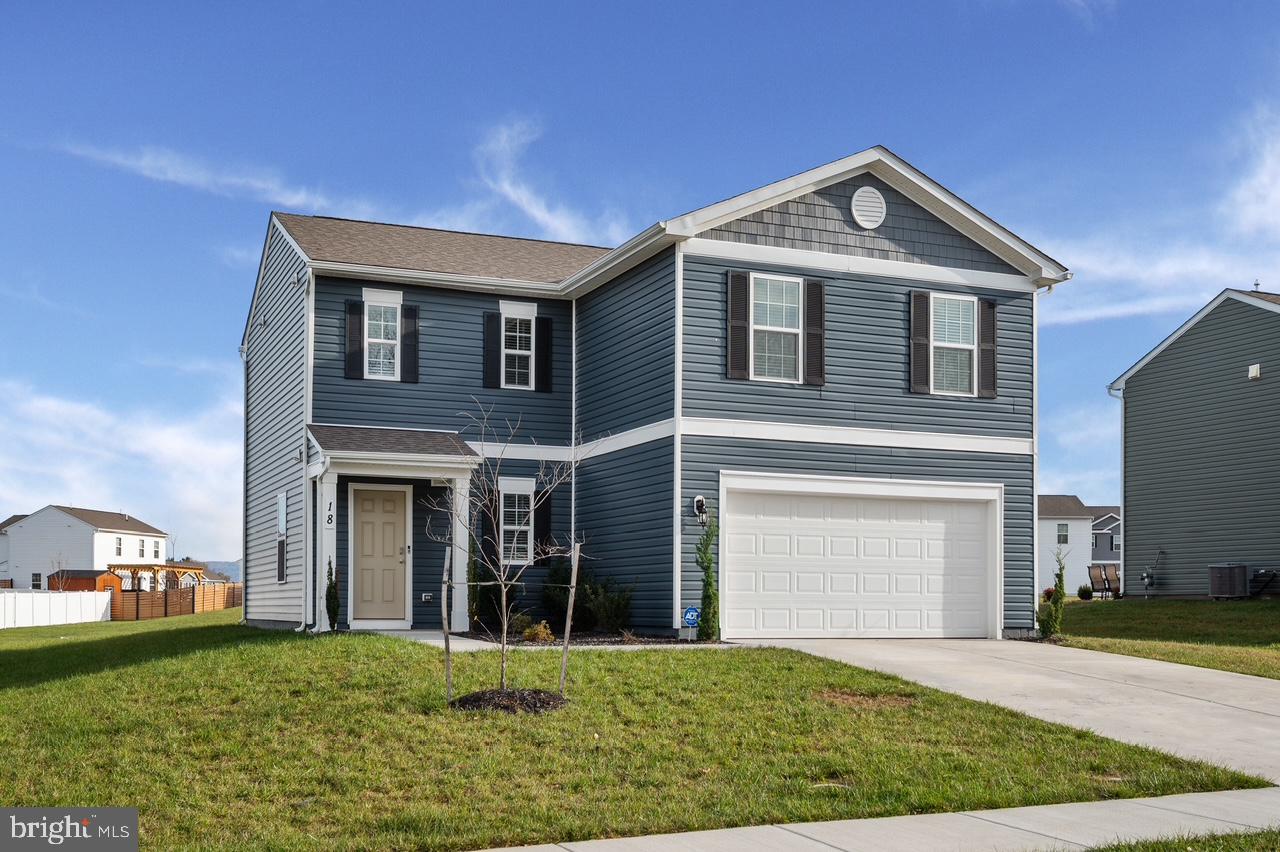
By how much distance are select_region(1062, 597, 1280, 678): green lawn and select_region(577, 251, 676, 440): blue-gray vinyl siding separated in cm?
730

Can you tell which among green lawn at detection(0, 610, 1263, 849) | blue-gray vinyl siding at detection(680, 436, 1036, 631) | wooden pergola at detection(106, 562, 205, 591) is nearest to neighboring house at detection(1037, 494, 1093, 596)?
wooden pergola at detection(106, 562, 205, 591)

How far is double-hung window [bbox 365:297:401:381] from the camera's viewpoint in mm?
21391

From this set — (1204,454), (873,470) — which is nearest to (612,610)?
(873,470)

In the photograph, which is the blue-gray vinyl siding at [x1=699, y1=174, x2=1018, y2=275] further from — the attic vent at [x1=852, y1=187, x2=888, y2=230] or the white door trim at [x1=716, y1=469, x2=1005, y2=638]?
the white door trim at [x1=716, y1=469, x2=1005, y2=638]

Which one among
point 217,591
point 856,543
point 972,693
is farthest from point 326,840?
point 217,591

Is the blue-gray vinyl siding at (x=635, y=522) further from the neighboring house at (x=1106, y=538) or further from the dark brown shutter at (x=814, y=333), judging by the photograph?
the neighboring house at (x=1106, y=538)

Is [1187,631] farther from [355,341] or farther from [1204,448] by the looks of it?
[355,341]

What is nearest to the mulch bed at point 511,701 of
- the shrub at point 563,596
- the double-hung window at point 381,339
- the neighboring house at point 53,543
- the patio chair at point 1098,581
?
the shrub at point 563,596

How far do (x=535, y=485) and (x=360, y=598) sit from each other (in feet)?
10.8

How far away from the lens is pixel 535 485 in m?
21.5

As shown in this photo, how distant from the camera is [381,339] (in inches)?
845

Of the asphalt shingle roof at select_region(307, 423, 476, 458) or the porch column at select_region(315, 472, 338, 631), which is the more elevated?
the asphalt shingle roof at select_region(307, 423, 476, 458)

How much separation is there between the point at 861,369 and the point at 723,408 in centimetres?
239

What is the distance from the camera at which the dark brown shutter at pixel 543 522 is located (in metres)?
21.6
